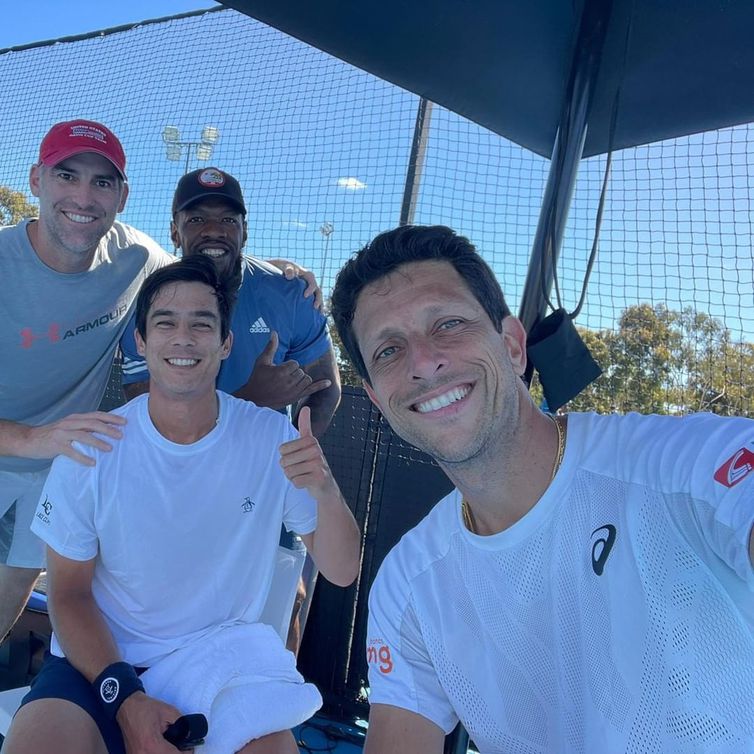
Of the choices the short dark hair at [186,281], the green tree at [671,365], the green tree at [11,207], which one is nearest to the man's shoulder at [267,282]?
the short dark hair at [186,281]

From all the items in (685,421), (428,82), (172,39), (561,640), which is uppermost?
(172,39)

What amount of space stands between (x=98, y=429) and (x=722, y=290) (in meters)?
3.46

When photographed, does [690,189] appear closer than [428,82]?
No

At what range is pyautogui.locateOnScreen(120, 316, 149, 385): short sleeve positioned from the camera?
8.20ft

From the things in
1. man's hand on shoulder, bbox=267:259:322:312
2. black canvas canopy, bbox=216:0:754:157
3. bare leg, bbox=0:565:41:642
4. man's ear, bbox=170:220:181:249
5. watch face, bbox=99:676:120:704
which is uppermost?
black canvas canopy, bbox=216:0:754:157

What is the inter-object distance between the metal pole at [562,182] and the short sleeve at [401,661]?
0.87 meters

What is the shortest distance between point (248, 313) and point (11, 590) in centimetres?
153

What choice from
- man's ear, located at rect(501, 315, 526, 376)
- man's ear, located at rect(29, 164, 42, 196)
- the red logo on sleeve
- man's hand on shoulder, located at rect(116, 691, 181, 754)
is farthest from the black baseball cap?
the red logo on sleeve

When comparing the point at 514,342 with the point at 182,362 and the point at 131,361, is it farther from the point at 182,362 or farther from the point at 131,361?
the point at 131,361

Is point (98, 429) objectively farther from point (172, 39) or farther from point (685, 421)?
point (172, 39)

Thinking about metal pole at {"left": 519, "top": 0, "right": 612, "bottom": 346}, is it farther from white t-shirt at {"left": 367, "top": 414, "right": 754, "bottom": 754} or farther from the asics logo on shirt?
the asics logo on shirt

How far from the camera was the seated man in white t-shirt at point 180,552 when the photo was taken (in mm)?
1670

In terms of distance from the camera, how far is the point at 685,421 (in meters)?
1.24

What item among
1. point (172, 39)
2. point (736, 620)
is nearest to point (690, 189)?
point (736, 620)
